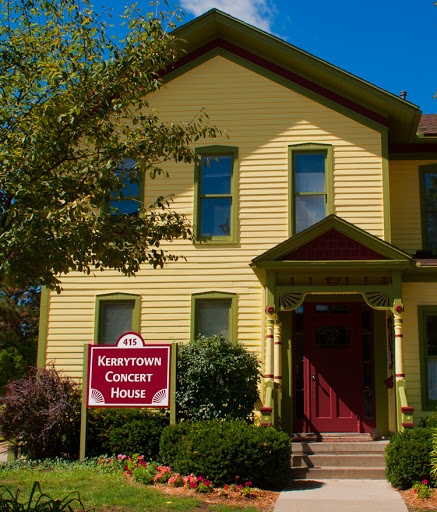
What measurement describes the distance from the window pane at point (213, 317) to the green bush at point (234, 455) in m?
3.56

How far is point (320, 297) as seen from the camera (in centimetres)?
1286

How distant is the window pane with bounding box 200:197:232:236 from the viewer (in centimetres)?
1352

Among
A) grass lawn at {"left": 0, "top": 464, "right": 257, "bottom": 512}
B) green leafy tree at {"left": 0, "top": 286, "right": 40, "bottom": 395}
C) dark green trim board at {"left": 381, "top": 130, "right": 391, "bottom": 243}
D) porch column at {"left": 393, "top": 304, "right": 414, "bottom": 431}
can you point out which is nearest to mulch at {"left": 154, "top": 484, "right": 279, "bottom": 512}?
grass lawn at {"left": 0, "top": 464, "right": 257, "bottom": 512}

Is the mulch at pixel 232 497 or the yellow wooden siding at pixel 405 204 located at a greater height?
the yellow wooden siding at pixel 405 204

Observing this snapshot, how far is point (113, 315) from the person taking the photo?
44.1ft

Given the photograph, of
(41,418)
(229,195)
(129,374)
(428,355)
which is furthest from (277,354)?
(41,418)

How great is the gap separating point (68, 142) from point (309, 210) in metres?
6.50

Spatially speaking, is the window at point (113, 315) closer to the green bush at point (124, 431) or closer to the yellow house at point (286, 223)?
the yellow house at point (286, 223)

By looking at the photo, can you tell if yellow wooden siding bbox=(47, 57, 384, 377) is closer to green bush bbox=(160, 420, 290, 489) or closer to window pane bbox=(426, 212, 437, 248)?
window pane bbox=(426, 212, 437, 248)

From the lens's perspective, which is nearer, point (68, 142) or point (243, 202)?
point (68, 142)

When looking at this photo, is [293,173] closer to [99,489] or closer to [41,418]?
[41,418]

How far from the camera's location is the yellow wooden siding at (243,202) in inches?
519

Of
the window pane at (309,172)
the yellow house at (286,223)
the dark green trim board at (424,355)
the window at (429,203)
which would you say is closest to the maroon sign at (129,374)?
the yellow house at (286,223)

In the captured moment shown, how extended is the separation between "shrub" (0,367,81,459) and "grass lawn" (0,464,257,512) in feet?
1.83
